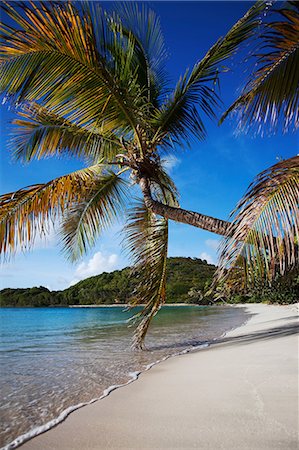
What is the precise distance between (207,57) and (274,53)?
1.60m

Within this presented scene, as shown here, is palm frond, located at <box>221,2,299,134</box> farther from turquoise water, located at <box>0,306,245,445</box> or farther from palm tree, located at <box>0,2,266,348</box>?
turquoise water, located at <box>0,306,245,445</box>

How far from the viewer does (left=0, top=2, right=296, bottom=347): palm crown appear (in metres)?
4.01

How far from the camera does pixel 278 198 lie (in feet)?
7.47

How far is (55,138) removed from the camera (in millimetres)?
5805

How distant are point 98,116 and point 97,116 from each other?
3 centimetres

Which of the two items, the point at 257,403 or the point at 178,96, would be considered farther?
the point at 178,96

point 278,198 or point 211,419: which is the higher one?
point 278,198

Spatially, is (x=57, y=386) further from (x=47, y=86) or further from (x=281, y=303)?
(x=281, y=303)

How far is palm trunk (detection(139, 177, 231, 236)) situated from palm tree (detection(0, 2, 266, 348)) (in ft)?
0.04

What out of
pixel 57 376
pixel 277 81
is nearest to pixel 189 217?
pixel 277 81

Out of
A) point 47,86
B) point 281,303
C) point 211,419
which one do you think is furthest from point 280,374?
point 281,303

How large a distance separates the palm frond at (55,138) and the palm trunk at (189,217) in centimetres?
125

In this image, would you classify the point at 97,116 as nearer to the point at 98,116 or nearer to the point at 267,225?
the point at 98,116

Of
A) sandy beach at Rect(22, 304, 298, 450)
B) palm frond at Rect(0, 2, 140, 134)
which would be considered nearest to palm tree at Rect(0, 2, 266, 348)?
palm frond at Rect(0, 2, 140, 134)
